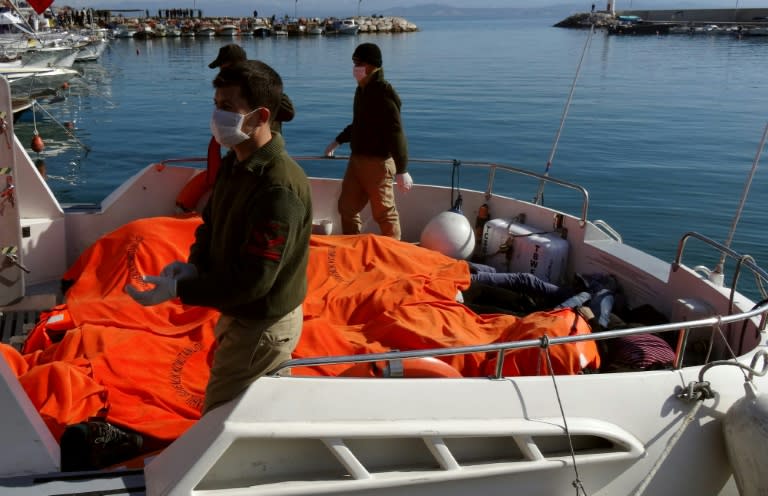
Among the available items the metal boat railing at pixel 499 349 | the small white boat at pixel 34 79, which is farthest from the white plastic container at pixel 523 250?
the small white boat at pixel 34 79

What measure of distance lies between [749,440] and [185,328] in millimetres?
3001

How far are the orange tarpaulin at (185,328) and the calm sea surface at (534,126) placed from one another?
2418mm

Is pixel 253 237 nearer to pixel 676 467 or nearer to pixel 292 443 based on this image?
pixel 292 443

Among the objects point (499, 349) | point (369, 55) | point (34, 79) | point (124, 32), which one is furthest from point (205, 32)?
point (499, 349)

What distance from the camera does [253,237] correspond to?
221 cm

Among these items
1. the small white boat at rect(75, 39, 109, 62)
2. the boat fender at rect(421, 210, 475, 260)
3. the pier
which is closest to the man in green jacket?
the boat fender at rect(421, 210, 475, 260)

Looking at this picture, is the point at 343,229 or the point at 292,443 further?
the point at 343,229

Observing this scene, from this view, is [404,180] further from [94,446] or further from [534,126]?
[534,126]

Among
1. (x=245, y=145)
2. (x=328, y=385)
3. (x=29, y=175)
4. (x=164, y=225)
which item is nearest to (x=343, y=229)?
(x=164, y=225)

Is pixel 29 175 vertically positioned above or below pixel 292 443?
above

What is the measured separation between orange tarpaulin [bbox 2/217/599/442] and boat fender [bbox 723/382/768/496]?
0.71 m

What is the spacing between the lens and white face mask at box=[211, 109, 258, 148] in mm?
2273

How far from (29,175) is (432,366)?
375 cm

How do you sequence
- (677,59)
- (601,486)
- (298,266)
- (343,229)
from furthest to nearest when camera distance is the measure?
(677,59) → (343,229) → (601,486) → (298,266)
